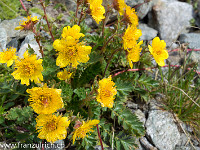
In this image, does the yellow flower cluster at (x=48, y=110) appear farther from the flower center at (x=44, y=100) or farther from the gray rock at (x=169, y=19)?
the gray rock at (x=169, y=19)

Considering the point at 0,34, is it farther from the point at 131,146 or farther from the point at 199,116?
the point at 199,116

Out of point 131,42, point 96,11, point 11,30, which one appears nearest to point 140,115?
point 131,42

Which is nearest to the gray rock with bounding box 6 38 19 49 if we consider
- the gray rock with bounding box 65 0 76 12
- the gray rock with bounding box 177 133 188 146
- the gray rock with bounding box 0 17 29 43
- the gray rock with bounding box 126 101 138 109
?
the gray rock with bounding box 0 17 29 43

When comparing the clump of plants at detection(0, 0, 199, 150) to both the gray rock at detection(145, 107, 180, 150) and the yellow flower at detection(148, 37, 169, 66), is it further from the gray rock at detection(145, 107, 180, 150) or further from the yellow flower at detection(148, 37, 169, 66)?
the gray rock at detection(145, 107, 180, 150)

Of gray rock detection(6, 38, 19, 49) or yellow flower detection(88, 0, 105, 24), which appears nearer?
yellow flower detection(88, 0, 105, 24)

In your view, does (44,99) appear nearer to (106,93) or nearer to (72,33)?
(106,93)

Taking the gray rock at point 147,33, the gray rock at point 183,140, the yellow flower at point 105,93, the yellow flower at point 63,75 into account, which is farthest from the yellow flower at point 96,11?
the gray rock at point 183,140

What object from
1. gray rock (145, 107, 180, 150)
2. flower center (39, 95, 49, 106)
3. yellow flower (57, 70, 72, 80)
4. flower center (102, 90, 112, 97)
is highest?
yellow flower (57, 70, 72, 80)
